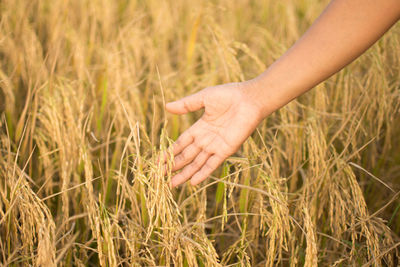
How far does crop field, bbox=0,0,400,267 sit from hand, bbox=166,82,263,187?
0.05 meters

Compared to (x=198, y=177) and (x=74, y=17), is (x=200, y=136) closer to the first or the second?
(x=198, y=177)

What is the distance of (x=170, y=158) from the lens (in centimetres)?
84

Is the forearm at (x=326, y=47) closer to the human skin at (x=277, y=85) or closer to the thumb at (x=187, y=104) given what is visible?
the human skin at (x=277, y=85)

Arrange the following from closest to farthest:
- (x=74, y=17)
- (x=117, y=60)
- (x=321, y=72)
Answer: (x=321, y=72), (x=117, y=60), (x=74, y=17)

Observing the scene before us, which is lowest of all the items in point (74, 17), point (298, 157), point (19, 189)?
point (298, 157)

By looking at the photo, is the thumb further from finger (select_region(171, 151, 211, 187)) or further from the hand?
finger (select_region(171, 151, 211, 187))

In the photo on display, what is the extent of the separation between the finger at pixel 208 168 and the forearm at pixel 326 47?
0.67 ft

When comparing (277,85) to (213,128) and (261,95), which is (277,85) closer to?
(261,95)

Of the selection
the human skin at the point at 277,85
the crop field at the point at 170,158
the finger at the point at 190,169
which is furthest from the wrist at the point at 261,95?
the finger at the point at 190,169

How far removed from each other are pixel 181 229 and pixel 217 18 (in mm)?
2286

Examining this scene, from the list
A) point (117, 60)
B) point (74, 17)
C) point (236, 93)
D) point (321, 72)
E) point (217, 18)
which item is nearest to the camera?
point (321, 72)

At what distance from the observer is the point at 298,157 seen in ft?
4.25

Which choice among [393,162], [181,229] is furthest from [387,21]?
[393,162]

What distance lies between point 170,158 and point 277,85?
Answer: 40cm
